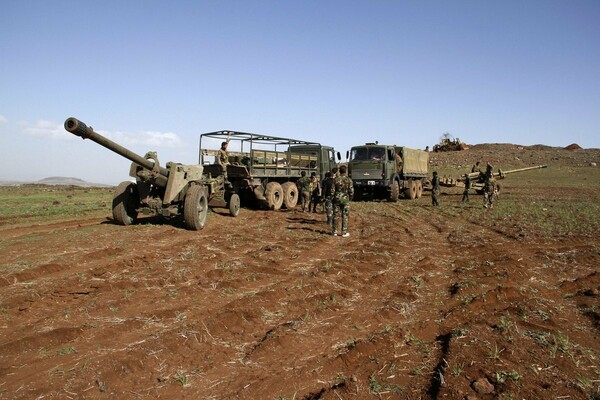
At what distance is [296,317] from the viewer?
4852mm

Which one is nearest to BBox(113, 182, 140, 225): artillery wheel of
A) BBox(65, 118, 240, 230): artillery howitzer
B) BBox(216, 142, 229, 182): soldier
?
BBox(65, 118, 240, 230): artillery howitzer

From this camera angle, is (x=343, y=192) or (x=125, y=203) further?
(x=125, y=203)

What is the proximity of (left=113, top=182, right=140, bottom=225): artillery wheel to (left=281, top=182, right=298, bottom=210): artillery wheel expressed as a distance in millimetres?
6027

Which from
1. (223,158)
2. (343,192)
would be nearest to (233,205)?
(223,158)

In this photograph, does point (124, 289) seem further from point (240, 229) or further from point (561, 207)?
point (561, 207)

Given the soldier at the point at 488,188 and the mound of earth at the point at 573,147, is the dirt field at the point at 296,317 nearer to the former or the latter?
the soldier at the point at 488,188

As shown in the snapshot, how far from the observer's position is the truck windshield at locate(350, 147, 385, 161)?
1894cm

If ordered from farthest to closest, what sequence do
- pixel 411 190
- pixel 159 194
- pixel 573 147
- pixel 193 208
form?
pixel 573 147, pixel 411 190, pixel 159 194, pixel 193 208

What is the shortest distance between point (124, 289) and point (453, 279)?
4876 mm

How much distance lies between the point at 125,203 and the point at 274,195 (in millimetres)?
5681

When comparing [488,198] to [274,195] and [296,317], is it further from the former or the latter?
[296,317]

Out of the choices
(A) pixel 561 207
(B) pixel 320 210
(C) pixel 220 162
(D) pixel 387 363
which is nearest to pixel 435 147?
(A) pixel 561 207

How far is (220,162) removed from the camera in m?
13.5

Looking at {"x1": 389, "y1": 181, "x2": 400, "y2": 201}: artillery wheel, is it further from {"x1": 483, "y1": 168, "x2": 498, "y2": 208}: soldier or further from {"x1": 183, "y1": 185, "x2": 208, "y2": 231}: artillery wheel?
{"x1": 183, "y1": 185, "x2": 208, "y2": 231}: artillery wheel
